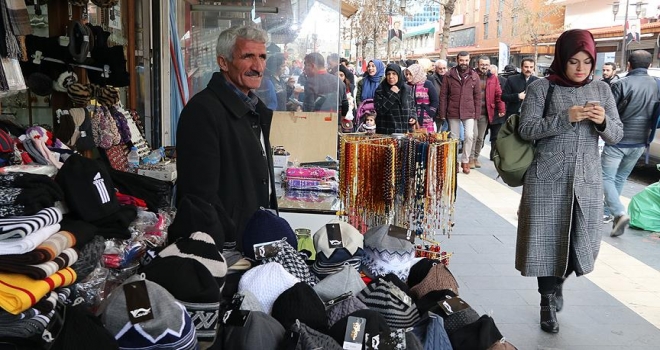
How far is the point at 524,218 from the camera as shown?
4.18m

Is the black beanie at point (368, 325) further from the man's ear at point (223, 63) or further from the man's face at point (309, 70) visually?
the man's face at point (309, 70)

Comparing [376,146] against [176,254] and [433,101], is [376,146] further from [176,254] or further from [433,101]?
[433,101]

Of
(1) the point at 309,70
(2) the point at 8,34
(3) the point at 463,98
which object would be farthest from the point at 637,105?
(2) the point at 8,34

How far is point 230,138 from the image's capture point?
3.01 meters

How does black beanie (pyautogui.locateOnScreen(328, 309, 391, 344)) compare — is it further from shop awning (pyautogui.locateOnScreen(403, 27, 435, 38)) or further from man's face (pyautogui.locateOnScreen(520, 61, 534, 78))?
shop awning (pyautogui.locateOnScreen(403, 27, 435, 38))

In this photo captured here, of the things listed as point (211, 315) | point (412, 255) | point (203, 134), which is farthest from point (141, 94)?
point (211, 315)

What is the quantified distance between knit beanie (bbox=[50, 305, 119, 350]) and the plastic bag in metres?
6.82

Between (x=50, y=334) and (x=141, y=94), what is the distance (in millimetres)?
4725

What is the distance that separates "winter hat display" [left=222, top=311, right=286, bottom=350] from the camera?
5.46ft

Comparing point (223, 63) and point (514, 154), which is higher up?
point (223, 63)

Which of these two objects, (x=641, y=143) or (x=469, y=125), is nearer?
(x=641, y=143)

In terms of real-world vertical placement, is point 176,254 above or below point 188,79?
below

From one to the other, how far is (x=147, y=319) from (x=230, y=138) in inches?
62.0

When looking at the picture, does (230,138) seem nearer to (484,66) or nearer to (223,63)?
(223,63)
